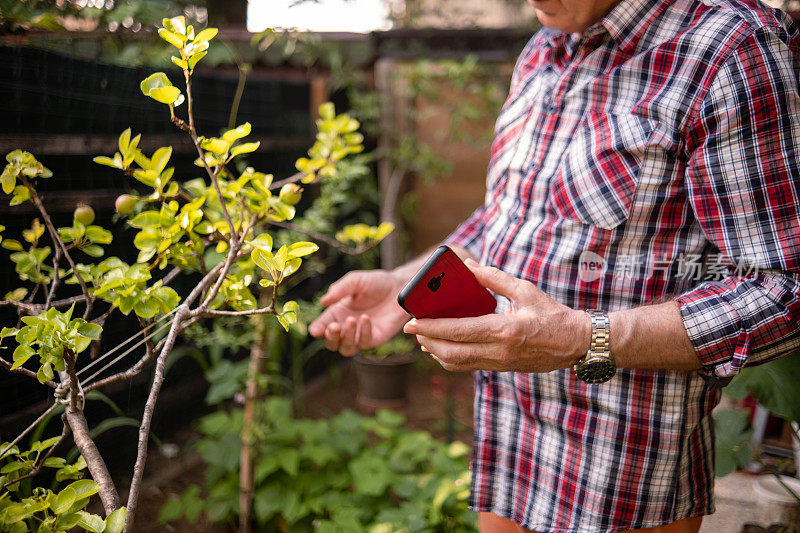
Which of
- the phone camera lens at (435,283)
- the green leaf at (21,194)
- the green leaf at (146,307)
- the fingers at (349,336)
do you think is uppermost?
the green leaf at (21,194)

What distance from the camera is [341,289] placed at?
1279 millimetres

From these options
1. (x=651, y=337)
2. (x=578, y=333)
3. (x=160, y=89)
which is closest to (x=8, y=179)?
(x=160, y=89)

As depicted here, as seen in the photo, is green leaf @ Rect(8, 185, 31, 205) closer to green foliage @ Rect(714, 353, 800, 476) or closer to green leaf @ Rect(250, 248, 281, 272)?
green leaf @ Rect(250, 248, 281, 272)

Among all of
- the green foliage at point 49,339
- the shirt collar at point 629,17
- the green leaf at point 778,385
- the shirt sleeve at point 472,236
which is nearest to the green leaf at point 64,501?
the green foliage at point 49,339

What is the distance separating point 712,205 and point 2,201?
140cm

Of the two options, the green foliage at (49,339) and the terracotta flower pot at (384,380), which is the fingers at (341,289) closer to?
the green foliage at (49,339)

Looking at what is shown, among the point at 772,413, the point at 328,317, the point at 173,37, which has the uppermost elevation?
the point at 173,37

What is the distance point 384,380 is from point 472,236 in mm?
2292

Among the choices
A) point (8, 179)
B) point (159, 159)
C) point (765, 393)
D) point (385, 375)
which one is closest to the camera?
point (8, 179)

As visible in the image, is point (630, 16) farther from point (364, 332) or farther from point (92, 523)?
point (92, 523)

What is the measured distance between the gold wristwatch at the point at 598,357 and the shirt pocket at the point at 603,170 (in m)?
0.18

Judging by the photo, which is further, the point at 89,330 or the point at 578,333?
the point at 578,333

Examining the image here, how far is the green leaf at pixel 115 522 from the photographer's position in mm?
766

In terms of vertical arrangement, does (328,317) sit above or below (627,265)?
below
